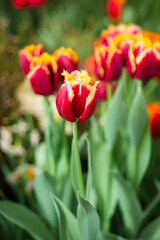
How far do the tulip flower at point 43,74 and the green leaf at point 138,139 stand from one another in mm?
116

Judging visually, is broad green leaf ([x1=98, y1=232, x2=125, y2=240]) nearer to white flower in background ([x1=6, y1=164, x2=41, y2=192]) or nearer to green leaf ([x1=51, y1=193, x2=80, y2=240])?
green leaf ([x1=51, y1=193, x2=80, y2=240])

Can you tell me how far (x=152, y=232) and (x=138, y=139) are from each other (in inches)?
5.3

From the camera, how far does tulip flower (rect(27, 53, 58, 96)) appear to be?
16.9 inches

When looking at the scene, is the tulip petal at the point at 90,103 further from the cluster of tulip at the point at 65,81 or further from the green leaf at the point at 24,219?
the green leaf at the point at 24,219

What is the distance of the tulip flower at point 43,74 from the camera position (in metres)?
0.43

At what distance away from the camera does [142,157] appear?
1.75 feet

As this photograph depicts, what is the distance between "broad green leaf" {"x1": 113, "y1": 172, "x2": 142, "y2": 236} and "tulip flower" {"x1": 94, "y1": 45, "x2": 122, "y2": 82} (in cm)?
14

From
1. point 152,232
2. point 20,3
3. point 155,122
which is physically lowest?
point 152,232

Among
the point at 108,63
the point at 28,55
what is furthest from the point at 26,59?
the point at 108,63

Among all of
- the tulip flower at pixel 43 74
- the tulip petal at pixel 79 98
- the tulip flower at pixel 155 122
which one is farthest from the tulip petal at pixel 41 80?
the tulip flower at pixel 155 122

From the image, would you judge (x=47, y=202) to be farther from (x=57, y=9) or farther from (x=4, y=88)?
(x=57, y=9)

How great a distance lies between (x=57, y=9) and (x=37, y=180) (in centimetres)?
99

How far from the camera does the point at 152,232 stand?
500mm

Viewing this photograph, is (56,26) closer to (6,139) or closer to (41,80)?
(6,139)
